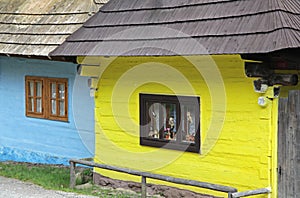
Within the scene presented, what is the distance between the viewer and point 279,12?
716cm

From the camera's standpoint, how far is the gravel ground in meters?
8.81

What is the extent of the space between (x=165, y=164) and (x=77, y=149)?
2.95 meters

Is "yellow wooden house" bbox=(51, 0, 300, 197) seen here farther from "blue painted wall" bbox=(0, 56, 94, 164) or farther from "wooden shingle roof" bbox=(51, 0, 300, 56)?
"blue painted wall" bbox=(0, 56, 94, 164)

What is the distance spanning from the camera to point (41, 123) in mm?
11836

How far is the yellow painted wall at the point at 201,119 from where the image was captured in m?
7.57

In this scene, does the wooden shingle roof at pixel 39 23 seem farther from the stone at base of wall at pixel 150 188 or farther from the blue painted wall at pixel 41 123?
the stone at base of wall at pixel 150 188

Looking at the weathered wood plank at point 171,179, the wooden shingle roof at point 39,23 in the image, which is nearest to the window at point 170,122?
the weathered wood plank at point 171,179

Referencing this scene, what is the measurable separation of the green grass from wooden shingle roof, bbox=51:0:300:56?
2083 mm

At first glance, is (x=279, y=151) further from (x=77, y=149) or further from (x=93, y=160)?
(x=77, y=149)

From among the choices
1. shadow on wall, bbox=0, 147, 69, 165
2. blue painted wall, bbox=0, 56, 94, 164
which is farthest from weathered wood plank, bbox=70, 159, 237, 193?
shadow on wall, bbox=0, 147, 69, 165

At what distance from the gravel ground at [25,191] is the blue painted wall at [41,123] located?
153 cm

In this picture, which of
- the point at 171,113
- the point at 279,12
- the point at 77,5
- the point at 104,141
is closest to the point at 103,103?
the point at 104,141

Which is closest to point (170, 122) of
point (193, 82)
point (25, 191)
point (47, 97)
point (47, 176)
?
point (193, 82)

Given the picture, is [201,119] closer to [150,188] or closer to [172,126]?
[172,126]
